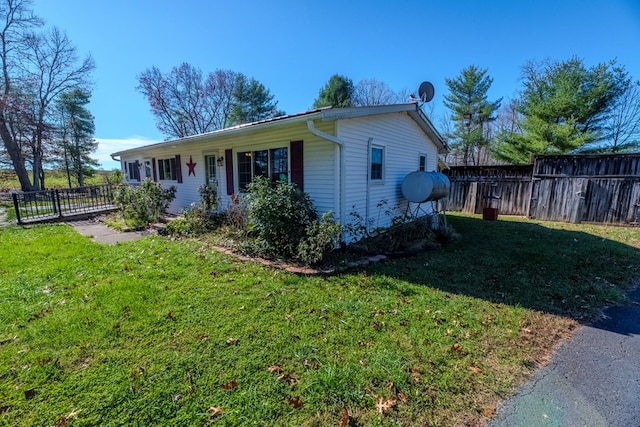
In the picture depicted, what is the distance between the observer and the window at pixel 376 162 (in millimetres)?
7020

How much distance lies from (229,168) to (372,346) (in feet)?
23.2

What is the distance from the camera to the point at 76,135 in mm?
24703

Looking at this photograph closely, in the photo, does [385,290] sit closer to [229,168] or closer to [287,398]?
[287,398]

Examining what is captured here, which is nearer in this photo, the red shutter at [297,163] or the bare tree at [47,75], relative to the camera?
the red shutter at [297,163]

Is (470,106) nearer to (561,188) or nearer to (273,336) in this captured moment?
(561,188)

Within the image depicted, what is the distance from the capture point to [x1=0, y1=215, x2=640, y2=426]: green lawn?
1993 millimetres

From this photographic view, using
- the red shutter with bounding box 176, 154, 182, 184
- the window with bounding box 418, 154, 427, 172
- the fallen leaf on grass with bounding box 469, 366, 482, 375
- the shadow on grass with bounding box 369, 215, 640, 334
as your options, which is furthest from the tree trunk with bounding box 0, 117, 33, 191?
the fallen leaf on grass with bounding box 469, 366, 482, 375

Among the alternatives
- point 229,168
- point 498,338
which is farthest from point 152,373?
point 229,168

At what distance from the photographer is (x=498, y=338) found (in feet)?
9.43

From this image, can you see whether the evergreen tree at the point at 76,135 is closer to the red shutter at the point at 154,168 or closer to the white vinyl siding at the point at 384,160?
the red shutter at the point at 154,168

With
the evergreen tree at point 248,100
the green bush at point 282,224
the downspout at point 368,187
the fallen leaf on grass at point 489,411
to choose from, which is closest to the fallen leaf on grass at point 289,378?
the fallen leaf on grass at point 489,411

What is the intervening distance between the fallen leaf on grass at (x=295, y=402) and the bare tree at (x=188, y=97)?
87.5 ft

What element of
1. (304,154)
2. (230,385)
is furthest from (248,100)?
(230,385)

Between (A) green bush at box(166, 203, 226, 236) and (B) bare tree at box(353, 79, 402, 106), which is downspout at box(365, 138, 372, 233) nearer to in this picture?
(A) green bush at box(166, 203, 226, 236)
